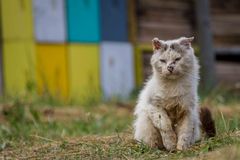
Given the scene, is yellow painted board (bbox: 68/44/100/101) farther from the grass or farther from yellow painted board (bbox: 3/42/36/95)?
the grass

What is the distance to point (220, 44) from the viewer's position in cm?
1656

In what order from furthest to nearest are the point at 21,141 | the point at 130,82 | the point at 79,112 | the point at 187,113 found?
the point at 130,82 < the point at 79,112 < the point at 21,141 < the point at 187,113

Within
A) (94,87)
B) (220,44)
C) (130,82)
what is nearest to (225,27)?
(220,44)

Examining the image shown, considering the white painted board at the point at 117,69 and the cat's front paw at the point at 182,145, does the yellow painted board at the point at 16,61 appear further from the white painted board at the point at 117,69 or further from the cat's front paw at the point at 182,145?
the cat's front paw at the point at 182,145

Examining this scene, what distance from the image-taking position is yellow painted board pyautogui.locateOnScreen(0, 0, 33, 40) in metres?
12.6

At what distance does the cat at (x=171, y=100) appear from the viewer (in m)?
5.55

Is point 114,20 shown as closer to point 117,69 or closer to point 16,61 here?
point 117,69

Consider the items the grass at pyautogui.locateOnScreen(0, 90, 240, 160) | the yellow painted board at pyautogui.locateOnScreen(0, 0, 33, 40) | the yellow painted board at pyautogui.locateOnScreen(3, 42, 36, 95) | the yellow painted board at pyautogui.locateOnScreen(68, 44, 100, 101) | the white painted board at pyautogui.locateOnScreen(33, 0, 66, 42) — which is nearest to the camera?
the grass at pyautogui.locateOnScreen(0, 90, 240, 160)

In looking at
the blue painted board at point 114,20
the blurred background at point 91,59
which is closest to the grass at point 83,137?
the blurred background at point 91,59

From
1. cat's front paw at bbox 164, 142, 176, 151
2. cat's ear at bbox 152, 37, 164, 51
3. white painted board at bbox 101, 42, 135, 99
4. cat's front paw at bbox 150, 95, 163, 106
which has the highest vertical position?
cat's ear at bbox 152, 37, 164, 51

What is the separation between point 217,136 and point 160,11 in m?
10.1

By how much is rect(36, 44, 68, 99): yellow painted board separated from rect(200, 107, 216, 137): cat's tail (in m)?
6.62

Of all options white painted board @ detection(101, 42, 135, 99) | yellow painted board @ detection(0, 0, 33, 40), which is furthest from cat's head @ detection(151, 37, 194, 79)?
white painted board @ detection(101, 42, 135, 99)

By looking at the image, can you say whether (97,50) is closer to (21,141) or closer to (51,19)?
(51,19)
